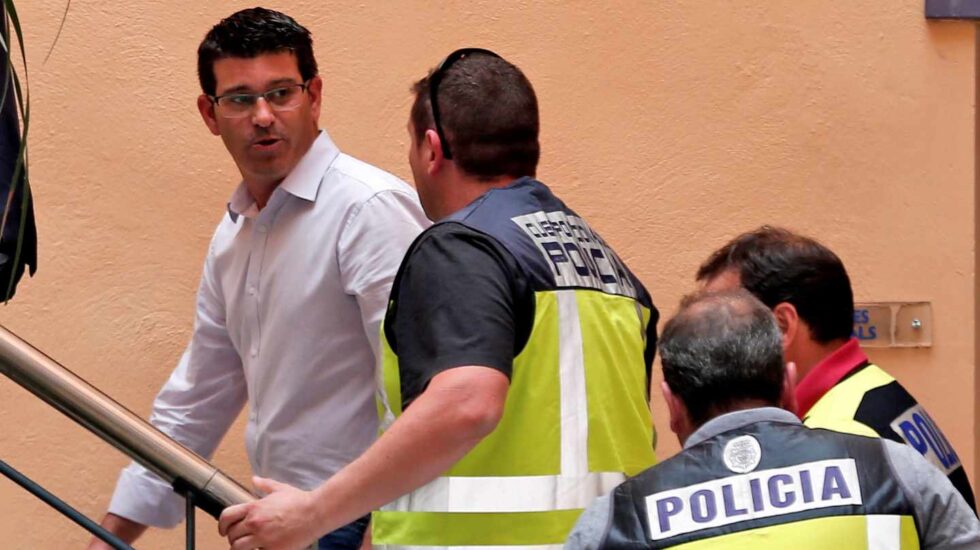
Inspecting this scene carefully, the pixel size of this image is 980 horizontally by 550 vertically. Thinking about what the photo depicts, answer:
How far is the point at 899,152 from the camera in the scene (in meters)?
4.41

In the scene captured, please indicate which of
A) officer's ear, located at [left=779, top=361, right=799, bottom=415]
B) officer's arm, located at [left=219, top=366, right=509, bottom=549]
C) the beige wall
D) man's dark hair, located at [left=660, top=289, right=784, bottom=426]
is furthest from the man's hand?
the beige wall

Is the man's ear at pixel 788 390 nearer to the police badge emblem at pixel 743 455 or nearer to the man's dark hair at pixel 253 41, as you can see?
the police badge emblem at pixel 743 455

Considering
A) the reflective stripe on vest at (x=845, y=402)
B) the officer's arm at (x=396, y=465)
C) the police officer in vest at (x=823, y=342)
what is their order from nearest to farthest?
1. the officer's arm at (x=396, y=465)
2. the reflective stripe on vest at (x=845, y=402)
3. the police officer in vest at (x=823, y=342)

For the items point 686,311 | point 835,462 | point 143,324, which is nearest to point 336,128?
point 143,324

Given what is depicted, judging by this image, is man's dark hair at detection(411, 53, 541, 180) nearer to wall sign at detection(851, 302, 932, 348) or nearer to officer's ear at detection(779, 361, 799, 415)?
officer's ear at detection(779, 361, 799, 415)

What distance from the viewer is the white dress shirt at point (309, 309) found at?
3.39 m

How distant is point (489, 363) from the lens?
2.63 metres

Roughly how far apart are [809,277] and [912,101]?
133 centimetres

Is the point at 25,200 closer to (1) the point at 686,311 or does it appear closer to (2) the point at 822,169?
(1) the point at 686,311

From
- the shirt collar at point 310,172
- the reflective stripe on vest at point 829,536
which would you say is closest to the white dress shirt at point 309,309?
the shirt collar at point 310,172

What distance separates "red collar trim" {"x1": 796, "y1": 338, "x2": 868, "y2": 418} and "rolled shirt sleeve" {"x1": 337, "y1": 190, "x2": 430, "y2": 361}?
2.69 feet

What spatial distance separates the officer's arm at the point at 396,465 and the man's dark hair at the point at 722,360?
0.32 metres

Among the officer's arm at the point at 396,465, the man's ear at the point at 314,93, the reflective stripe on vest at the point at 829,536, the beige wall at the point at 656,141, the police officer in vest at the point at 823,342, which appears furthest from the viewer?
the beige wall at the point at 656,141

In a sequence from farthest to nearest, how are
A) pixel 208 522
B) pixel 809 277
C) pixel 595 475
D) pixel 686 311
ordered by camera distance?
pixel 208 522 → pixel 809 277 → pixel 595 475 → pixel 686 311
